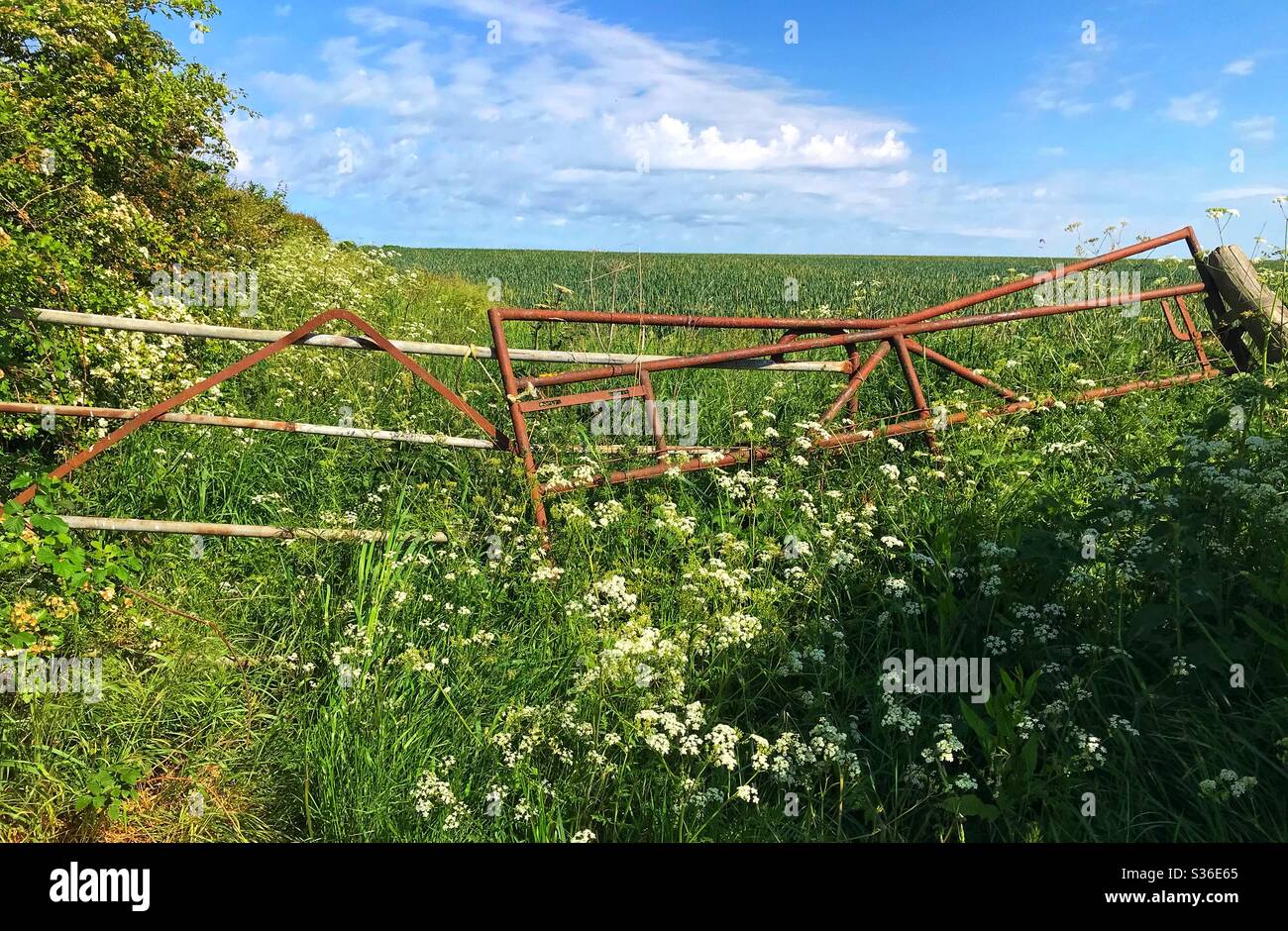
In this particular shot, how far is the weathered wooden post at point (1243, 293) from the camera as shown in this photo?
21.0ft

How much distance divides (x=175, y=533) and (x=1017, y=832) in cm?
439

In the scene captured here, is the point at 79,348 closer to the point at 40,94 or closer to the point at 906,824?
the point at 40,94

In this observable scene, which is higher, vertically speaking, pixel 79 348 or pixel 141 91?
pixel 141 91

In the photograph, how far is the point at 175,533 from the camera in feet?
15.1

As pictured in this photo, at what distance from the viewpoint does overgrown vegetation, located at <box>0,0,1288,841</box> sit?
10.00 ft

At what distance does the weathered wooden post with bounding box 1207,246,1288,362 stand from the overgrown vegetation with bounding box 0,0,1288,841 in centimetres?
126

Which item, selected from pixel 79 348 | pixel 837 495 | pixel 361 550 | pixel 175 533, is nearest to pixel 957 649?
pixel 837 495

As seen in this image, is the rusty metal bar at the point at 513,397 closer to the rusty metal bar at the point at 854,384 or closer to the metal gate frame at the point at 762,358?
the metal gate frame at the point at 762,358

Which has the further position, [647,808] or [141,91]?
[141,91]

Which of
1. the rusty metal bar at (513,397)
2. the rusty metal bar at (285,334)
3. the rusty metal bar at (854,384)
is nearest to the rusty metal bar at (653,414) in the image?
the rusty metal bar at (285,334)
